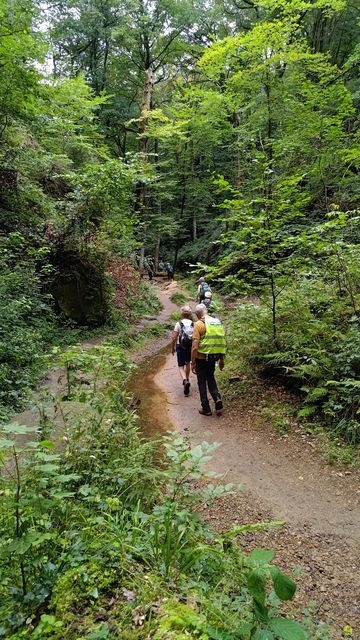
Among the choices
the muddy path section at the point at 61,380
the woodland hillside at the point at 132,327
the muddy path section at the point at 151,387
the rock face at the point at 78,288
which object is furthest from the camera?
the rock face at the point at 78,288

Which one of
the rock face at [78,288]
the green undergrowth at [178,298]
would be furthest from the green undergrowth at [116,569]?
the green undergrowth at [178,298]

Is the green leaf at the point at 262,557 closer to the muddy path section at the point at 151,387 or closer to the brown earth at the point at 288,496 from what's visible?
the brown earth at the point at 288,496

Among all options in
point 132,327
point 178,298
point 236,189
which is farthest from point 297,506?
point 178,298

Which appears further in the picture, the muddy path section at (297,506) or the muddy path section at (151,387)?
the muddy path section at (151,387)

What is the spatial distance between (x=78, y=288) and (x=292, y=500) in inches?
354

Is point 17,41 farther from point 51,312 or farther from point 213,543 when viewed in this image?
point 213,543

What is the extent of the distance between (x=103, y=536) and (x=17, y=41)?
8.94m

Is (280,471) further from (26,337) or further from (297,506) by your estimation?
(26,337)

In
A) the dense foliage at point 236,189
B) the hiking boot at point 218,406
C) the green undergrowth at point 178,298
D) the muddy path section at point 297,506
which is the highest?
the dense foliage at point 236,189

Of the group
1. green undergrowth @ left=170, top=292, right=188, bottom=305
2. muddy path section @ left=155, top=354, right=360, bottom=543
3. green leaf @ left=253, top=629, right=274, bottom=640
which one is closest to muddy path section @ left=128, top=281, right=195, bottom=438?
muddy path section @ left=155, top=354, right=360, bottom=543

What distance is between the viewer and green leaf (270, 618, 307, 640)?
Result: 5.14 feet

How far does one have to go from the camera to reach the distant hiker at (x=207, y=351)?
21.8 ft

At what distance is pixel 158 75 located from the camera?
27.9 metres

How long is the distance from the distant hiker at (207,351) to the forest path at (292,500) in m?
0.40
